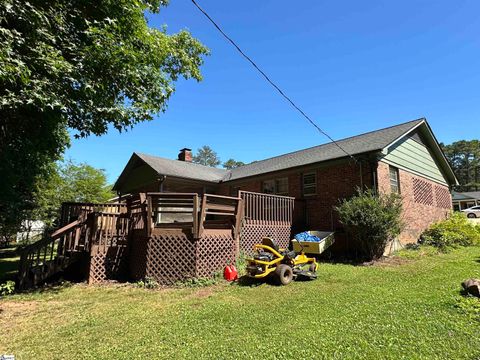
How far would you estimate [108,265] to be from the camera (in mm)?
8477

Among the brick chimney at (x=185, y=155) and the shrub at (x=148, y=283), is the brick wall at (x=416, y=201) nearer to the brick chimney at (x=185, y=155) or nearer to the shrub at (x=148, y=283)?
the shrub at (x=148, y=283)

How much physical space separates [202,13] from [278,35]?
4.28 m

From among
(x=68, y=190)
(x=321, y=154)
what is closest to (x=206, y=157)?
(x=68, y=190)

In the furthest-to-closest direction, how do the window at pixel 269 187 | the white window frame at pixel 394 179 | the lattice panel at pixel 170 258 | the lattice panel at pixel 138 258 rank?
the window at pixel 269 187 < the white window frame at pixel 394 179 < the lattice panel at pixel 138 258 < the lattice panel at pixel 170 258

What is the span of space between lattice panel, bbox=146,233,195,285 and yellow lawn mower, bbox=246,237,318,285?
1.61m

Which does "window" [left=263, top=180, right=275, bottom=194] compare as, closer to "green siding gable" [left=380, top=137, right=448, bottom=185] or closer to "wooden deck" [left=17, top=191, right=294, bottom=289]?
"green siding gable" [left=380, top=137, right=448, bottom=185]

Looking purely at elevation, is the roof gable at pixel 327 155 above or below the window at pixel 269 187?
above

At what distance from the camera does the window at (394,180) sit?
12445 millimetres

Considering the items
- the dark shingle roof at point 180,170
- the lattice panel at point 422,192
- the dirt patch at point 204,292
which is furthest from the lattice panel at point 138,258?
the lattice panel at point 422,192

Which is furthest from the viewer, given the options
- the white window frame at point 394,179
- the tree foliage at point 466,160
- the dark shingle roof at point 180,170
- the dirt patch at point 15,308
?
the tree foliage at point 466,160

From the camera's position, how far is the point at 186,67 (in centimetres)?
962

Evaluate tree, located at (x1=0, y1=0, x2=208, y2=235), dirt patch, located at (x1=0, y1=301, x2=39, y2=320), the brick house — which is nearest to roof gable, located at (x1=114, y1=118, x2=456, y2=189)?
the brick house

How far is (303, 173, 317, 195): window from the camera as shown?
13.1 m

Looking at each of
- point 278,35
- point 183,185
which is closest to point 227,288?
point 278,35
